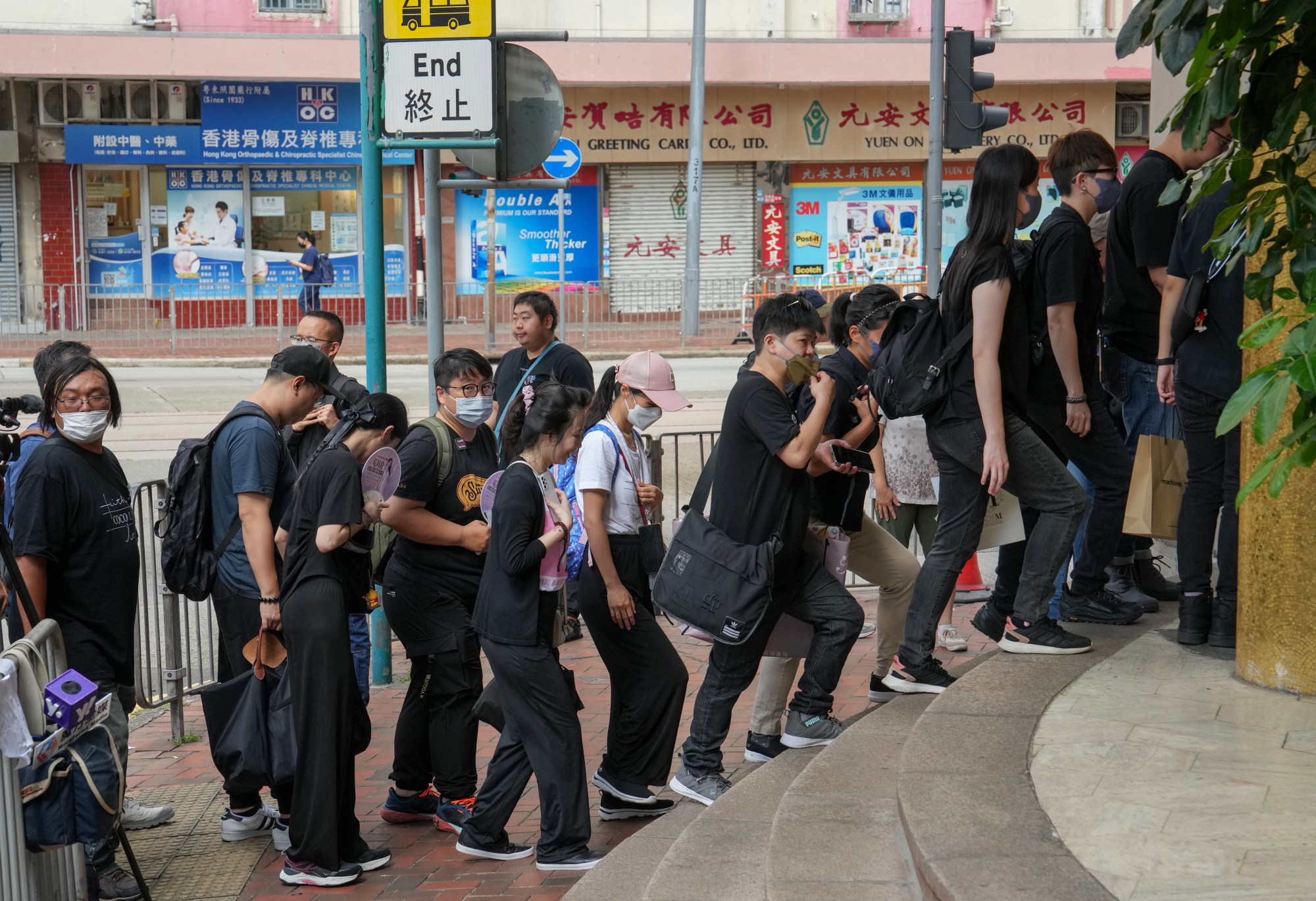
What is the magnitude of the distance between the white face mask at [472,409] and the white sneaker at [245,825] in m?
1.62

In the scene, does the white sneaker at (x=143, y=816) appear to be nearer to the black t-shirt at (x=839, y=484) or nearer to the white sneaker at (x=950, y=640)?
the black t-shirt at (x=839, y=484)

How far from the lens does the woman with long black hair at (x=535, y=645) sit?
468cm

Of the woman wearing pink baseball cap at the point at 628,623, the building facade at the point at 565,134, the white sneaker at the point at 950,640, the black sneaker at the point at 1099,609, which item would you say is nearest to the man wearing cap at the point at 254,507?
the woman wearing pink baseball cap at the point at 628,623

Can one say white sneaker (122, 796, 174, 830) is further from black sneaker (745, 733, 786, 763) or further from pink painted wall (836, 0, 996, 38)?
pink painted wall (836, 0, 996, 38)

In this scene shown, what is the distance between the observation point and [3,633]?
17.6ft

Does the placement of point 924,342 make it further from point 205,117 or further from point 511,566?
point 205,117

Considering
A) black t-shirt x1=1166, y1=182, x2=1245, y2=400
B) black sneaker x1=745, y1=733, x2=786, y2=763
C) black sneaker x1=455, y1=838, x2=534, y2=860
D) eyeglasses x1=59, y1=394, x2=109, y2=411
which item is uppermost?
black t-shirt x1=1166, y1=182, x2=1245, y2=400

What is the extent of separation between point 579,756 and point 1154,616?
2.53 meters

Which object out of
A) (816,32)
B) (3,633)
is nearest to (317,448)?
(3,633)

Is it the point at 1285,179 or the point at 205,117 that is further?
the point at 205,117

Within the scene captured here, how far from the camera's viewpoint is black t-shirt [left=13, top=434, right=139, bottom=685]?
4605 millimetres

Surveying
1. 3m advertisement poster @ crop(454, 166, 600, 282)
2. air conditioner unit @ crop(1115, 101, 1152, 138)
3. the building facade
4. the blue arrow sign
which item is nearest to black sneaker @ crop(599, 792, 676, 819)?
the blue arrow sign

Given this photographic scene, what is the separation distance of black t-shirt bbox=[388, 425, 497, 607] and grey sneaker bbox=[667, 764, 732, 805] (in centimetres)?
102

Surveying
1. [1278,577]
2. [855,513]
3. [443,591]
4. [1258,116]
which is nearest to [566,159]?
[855,513]
